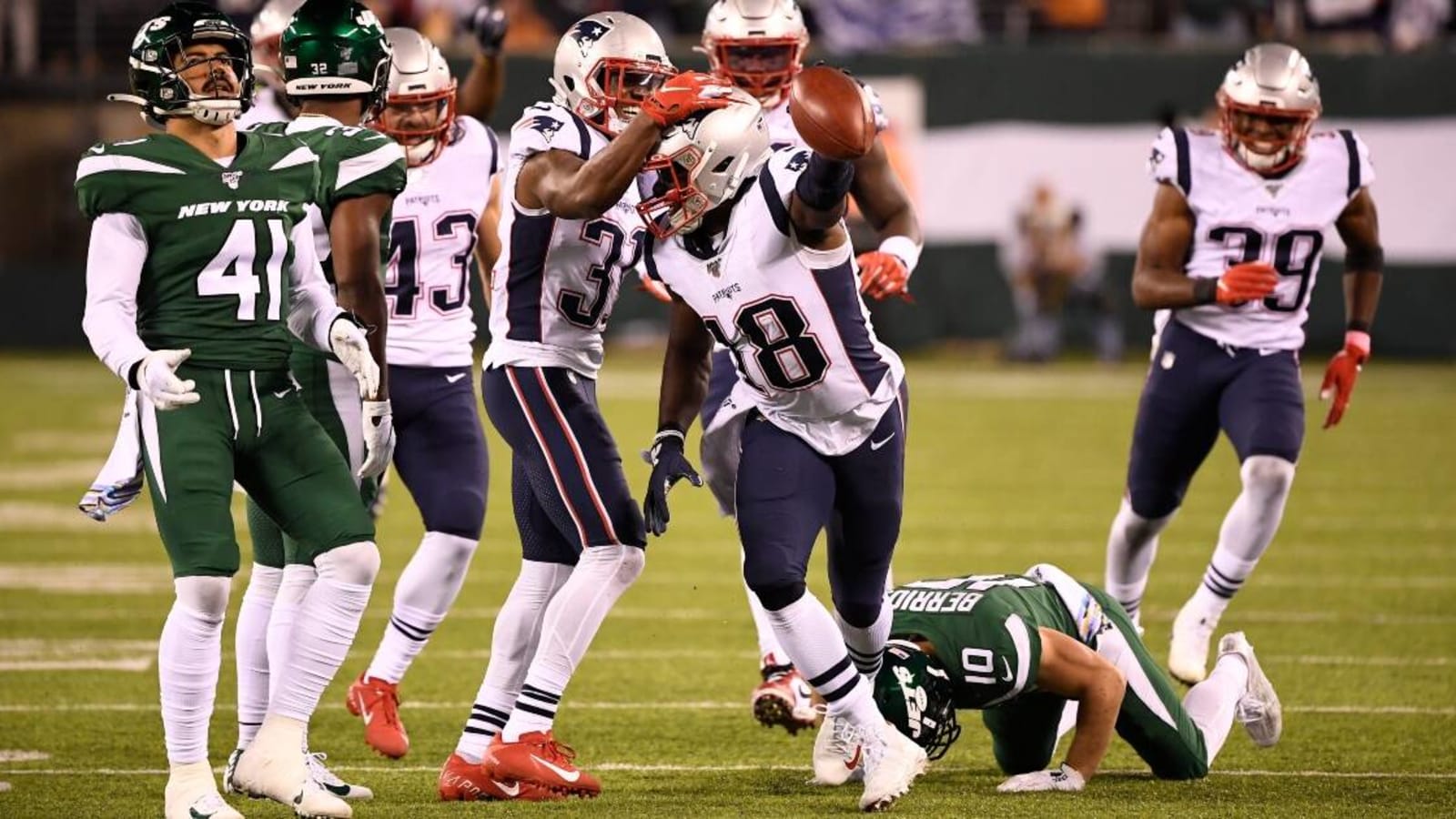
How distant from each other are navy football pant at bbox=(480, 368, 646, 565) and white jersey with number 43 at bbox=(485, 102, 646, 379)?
6 centimetres

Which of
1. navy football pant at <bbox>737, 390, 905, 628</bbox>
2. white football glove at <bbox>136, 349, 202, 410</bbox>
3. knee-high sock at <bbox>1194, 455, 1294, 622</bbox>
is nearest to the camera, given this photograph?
white football glove at <bbox>136, 349, 202, 410</bbox>

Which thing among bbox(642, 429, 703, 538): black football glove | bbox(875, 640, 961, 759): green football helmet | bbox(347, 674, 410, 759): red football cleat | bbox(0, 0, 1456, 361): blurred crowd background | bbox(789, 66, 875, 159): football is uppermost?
bbox(789, 66, 875, 159): football

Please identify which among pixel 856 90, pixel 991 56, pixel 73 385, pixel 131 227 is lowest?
pixel 73 385

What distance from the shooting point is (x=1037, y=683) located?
4.80 m

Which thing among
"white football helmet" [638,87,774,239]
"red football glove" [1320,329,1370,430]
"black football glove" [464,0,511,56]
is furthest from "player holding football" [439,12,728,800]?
"red football glove" [1320,329,1370,430]

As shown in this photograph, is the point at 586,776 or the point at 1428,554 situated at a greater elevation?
the point at 586,776

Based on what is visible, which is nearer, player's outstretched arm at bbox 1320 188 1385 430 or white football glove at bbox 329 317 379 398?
white football glove at bbox 329 317 379 398

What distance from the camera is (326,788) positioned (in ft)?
15.6

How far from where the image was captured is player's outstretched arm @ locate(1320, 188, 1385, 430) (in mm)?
6590

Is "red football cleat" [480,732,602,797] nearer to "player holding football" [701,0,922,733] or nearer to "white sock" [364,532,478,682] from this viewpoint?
"player holding football" [701,0,922,733]

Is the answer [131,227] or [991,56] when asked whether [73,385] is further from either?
[131,227]

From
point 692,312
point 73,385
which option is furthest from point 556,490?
point 73,385

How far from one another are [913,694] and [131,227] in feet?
6.51

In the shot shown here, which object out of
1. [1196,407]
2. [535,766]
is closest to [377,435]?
[535,766]
